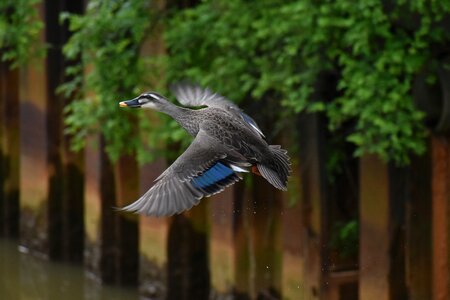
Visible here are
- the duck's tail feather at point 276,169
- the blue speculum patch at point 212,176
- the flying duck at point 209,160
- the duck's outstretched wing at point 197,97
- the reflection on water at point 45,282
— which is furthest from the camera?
the reflection on water at point 45,282

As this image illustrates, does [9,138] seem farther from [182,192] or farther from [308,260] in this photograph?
[182,192]

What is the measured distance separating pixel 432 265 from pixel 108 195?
6.27 meters

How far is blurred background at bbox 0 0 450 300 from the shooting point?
1173 centimetres

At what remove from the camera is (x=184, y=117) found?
8.45 meters

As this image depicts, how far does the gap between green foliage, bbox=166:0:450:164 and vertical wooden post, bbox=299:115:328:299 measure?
37cm

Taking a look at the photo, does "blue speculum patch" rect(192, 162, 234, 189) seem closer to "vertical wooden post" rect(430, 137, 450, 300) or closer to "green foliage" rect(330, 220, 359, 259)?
"vertical wooden post" rect(430, 137, 450, 300)

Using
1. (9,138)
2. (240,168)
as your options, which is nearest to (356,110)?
(240,168)

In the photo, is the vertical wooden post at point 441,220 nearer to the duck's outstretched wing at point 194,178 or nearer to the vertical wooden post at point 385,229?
the vertical wooden post at point 385,229

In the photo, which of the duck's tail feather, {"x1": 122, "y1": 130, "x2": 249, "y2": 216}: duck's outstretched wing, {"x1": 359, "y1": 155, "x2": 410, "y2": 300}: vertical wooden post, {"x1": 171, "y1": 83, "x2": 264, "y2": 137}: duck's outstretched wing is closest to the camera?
{"x1": 122, "y1": 130, "x2": 249, "y2": 216}: duck's outstretched wing

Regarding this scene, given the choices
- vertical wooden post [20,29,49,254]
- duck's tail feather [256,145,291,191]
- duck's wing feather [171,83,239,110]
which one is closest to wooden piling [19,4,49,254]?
vertical wooden post [20,29,49,254]

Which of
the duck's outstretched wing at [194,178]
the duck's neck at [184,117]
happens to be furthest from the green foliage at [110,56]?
the duck's outstretched wing at [194,178]

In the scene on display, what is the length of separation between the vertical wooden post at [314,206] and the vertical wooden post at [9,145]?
8151 millimetres

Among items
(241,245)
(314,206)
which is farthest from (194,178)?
(241,245)

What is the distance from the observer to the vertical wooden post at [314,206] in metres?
13.3
